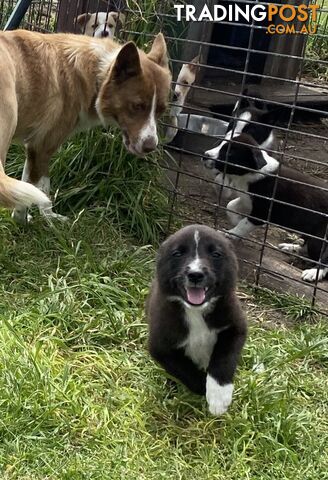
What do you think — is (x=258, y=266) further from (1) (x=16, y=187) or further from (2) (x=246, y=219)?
(1) (x=16, y=187)

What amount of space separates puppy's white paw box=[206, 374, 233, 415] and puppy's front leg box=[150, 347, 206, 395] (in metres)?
0.14

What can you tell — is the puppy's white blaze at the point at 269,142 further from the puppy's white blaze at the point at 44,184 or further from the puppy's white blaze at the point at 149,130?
the puppy's white blaze at the point at 44,184

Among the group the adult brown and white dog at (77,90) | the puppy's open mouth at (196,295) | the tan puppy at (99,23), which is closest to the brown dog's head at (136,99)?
the adult brown and white dog at (77,90)

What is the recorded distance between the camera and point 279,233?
18.5ft

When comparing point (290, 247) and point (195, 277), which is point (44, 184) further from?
point (195, 277)

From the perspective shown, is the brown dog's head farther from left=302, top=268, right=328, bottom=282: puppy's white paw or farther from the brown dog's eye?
left=302, top=268, right=328, bottom=282: puppy's white paw

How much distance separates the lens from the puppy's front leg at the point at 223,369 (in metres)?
2.81

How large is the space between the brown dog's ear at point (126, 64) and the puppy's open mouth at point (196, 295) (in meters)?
1.99

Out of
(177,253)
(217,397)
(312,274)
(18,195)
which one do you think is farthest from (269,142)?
(217,397)

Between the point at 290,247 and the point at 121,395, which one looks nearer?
the point at 121,395

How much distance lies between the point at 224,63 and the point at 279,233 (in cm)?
330

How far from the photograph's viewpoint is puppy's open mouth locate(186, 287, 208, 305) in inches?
111

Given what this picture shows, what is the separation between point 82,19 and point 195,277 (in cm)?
373

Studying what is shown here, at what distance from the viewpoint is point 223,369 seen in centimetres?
286
